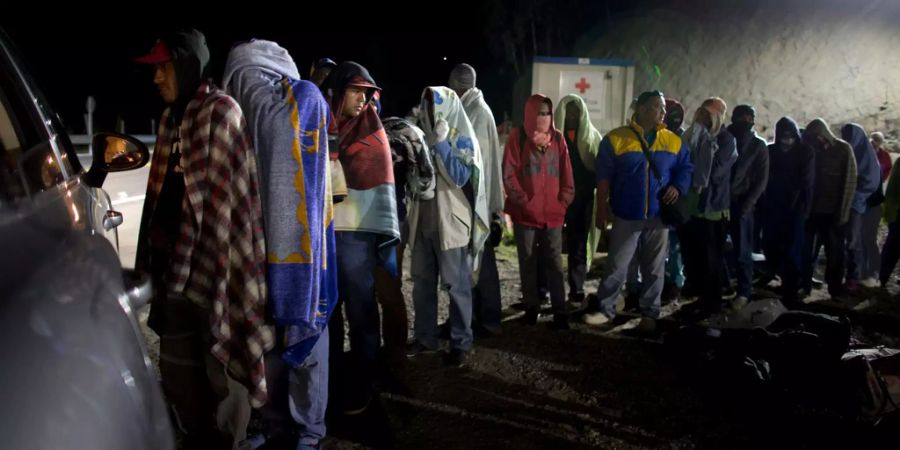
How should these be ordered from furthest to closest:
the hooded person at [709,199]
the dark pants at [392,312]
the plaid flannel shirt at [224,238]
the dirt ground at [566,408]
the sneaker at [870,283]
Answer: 1. the sneaker at [870,283]
2. the hooded person at [709,199]
3. the dark pants at [392,312]
4. the dirt ground at [566,408]
5. the plaid flannel shirt at [224,238]

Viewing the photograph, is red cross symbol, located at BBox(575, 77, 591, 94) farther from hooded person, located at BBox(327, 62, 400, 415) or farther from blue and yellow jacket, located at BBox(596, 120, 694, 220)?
hooded person, located at BBox(327, 62, 400, 415)

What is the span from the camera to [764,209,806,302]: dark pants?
19.6 ft

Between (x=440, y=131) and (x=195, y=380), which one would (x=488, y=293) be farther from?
(x=195, y=380)

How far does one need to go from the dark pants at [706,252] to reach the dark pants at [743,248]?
472 millimetres

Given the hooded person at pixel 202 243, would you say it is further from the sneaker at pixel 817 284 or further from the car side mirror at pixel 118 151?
the sneaker at pixel 817 284

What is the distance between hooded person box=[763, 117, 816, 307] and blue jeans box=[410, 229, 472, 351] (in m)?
3.44

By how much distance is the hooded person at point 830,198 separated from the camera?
5949 millimetres

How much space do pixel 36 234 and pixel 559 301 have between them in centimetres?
420

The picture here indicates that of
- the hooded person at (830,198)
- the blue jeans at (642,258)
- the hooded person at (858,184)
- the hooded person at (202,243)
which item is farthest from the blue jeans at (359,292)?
the hooded person at (858,184)

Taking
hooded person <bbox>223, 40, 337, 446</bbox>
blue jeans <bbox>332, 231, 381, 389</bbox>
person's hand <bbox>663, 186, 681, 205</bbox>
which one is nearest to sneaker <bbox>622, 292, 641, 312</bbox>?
person's hand <bbox>663, 186, 681, 205</bbox>

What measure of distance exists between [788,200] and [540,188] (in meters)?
2.67

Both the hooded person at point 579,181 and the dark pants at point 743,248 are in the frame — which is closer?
the hooded person at point 579,181

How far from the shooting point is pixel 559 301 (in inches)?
203

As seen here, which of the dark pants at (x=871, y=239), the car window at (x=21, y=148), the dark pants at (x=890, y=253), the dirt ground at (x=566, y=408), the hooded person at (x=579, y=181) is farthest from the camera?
the dark pants at (x=871, y=239)
